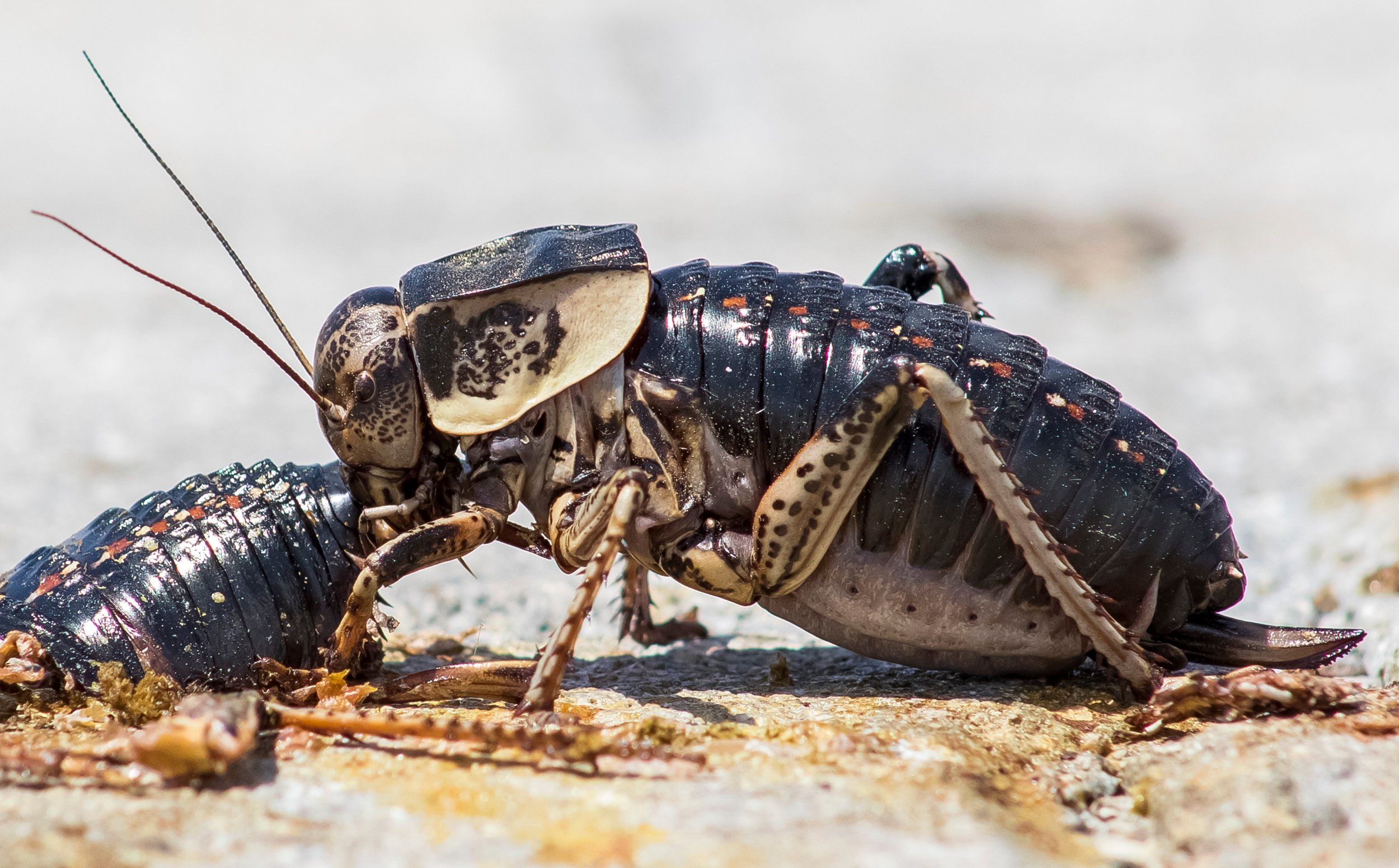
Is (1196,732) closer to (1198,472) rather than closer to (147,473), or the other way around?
(1198,472)

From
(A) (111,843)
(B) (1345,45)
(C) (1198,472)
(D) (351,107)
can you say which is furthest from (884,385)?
(B) (1345,45)

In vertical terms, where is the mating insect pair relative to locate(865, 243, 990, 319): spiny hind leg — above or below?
below

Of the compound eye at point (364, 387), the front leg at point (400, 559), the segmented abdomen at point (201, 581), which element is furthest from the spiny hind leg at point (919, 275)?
the segmented abdomen at point (201, 581)

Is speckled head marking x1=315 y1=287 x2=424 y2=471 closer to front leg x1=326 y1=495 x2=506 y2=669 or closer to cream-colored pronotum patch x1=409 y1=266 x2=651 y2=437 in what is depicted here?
cream-colored pronotum patch x1=409 y1=266 x2=651 y2=437

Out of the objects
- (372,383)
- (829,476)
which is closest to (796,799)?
(829,476)

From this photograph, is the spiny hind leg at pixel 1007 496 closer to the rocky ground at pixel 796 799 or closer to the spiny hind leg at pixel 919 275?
→ the rocky ground at pixel 796 799

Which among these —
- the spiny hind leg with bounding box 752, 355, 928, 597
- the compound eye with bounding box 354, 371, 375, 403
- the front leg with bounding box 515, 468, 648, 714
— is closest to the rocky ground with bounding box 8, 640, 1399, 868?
the front leg with bounding box 515, 468, 648, 714
